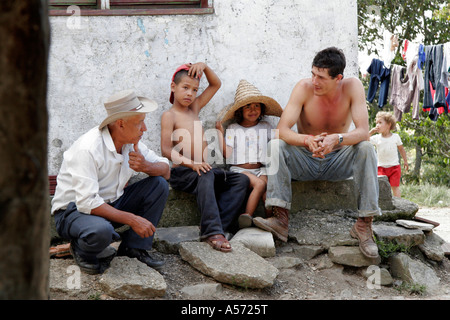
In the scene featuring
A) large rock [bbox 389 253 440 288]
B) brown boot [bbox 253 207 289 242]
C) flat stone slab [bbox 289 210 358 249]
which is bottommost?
large rock [bbox 389 253 440 288]

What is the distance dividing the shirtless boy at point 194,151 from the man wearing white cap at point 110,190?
17.5 inches

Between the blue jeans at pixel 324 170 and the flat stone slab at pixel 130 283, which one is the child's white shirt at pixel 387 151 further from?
the flat stone slab at pixel 130 283

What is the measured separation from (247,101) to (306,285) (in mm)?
1827

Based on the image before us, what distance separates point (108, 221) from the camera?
3.42 metres

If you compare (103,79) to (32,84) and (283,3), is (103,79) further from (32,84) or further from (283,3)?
(32,84)

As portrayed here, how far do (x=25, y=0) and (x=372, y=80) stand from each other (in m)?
7.70

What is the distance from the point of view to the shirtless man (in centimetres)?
419

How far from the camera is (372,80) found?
8375 mm

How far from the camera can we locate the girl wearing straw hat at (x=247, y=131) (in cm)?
477

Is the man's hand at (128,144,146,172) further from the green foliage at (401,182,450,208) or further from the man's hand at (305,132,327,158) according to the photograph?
the green foliage at (401,182,450,208)

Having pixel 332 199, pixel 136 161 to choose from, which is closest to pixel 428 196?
pixel 332 199

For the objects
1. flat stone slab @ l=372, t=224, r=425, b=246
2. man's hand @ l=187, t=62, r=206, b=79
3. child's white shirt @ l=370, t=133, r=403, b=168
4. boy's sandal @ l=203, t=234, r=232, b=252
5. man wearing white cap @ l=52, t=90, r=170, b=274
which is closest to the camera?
man wearing white cap @ l=52, t=90, r=170, b=274

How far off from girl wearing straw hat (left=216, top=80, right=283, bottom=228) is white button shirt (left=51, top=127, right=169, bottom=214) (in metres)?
1.23

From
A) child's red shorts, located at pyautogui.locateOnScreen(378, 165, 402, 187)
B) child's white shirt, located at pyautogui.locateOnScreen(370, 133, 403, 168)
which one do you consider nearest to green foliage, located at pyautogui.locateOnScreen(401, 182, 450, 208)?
Answer: child's red shorts, located at pyautogui.locateOnScreen(378, 165, 402, 187)
